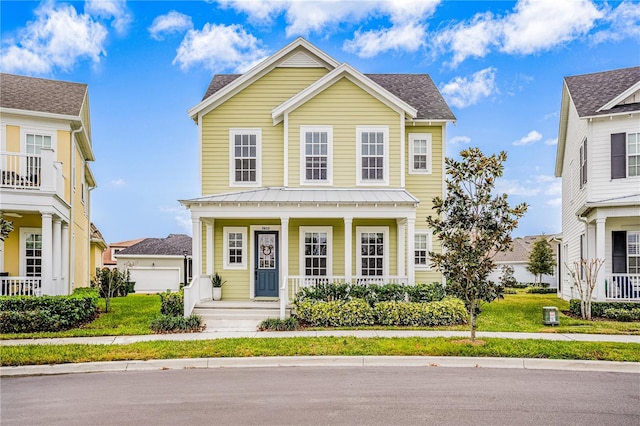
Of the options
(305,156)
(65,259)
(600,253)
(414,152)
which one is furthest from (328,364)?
(65,259)

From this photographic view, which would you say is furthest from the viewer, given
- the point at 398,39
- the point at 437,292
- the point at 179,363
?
the point at 398,39

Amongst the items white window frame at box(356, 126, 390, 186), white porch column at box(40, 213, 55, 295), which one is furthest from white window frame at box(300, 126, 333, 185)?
white porch column at box(40, 213, 55, 295)

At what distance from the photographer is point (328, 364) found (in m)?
10.5

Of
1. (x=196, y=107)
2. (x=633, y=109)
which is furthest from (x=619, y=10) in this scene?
(x=196, y=107)

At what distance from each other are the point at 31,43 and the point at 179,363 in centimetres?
1344

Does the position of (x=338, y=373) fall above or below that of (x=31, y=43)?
below

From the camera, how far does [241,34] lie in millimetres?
19219

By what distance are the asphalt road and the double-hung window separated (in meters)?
7.97

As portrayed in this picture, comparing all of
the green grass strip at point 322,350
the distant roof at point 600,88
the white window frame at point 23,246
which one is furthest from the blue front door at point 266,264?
the distant roof at point 600,88

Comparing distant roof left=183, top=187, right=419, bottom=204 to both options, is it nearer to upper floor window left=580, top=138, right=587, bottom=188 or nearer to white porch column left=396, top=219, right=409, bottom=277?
white porch column left=396, top=219, right=409, bottom=277

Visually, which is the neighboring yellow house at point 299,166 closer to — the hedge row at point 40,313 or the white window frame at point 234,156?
the white window frame at point 234,156

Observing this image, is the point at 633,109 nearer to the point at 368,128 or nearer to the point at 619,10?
the point at 619,10

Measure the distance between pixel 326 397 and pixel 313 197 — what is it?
9.47 m

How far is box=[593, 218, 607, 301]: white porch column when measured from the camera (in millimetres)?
16927
